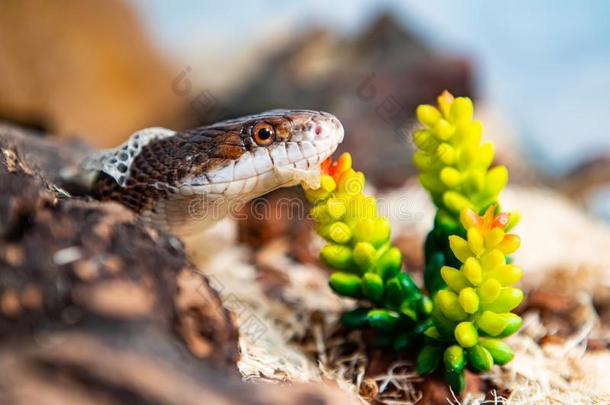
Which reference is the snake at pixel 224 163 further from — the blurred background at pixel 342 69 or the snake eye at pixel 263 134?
the blurred background at pixel 342 69

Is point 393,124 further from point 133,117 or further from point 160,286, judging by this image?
point 160,286

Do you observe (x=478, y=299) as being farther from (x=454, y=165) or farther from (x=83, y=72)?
(x=83, y=72)

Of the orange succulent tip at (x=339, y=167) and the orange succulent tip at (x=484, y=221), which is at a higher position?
the orange succulent tip at (x=339, y=167)

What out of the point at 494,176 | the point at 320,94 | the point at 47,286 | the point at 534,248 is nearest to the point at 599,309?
the point at 534,248

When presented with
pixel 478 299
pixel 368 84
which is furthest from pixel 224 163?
pixel 368 84

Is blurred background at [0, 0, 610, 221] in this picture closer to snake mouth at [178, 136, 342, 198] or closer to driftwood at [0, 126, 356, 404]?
snake mouth at [178, 136, 342, 198]

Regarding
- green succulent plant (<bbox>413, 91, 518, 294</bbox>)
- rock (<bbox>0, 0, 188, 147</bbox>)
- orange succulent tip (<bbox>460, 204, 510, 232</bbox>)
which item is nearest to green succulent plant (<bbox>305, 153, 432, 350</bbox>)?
green succulent plant (<bbox>413, 91, 518, 294</bbox>)

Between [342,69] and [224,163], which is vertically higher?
[342,69]

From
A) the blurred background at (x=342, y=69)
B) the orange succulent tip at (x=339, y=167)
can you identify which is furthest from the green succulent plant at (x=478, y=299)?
the blurred background at (x=342, y=69)
